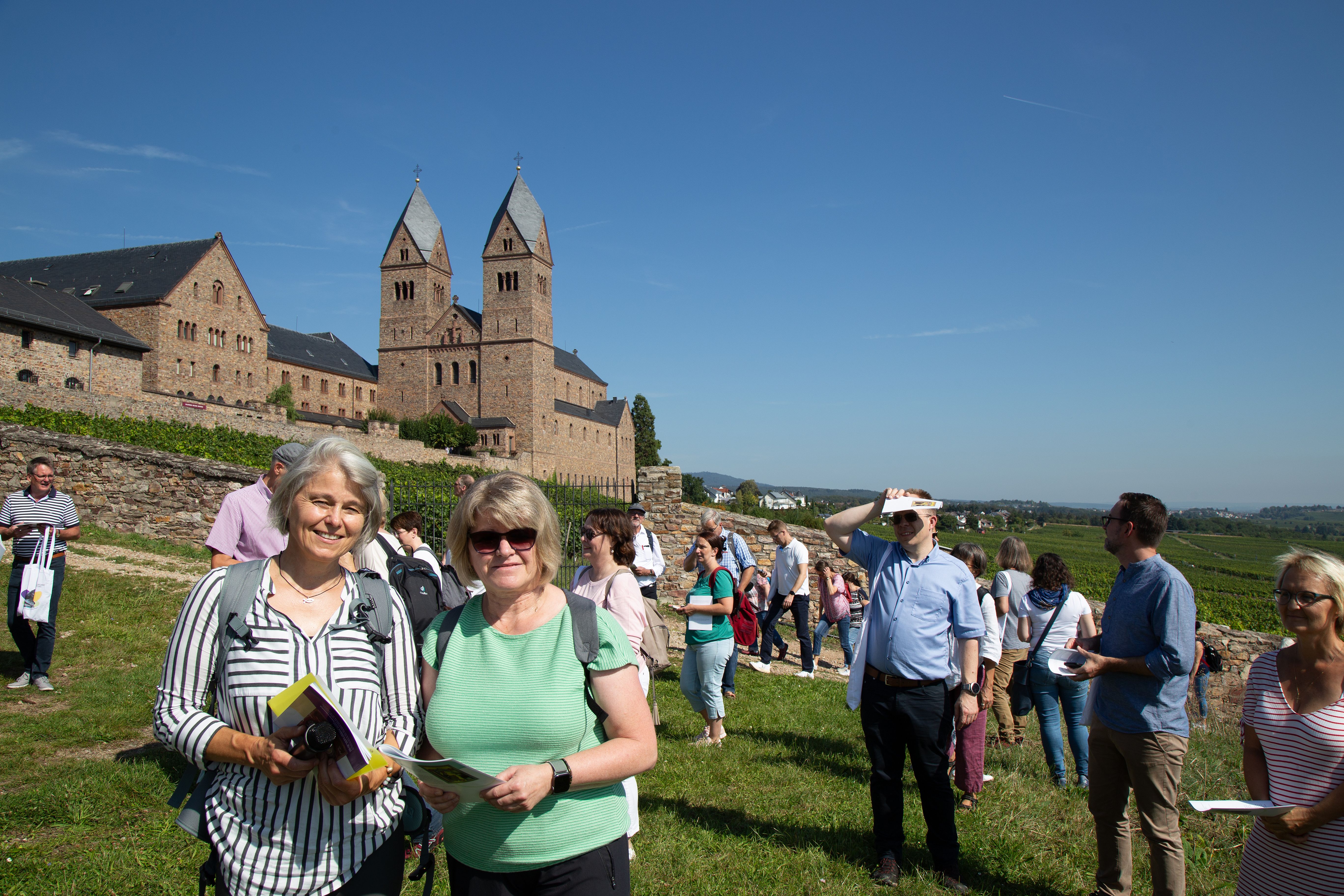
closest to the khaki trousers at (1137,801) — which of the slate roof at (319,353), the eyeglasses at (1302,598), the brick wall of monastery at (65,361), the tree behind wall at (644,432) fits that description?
the eyeglasses at (1302,598)

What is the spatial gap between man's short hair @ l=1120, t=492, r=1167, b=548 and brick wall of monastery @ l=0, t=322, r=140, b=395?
35.2 m

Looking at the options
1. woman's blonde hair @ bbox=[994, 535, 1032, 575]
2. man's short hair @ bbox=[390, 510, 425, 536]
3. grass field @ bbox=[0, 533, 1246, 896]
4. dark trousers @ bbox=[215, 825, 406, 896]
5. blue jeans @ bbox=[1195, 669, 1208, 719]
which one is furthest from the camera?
blue jeans @ bbox=[1195, 669, 1208, 719]

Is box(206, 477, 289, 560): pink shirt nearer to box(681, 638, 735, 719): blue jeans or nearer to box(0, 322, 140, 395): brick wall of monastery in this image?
box(681, 638, 735, 719): blue jeans

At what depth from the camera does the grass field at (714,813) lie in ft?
12.6

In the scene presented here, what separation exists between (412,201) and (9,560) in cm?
6800

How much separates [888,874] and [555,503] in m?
11.1

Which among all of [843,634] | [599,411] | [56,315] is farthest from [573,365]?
[843,634]

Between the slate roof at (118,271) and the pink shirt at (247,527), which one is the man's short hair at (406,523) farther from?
the slate roof at (118,271)

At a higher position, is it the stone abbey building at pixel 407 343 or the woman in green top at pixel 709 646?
the stone abbey building at pixel 407 343

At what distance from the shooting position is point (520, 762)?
210 centimetres

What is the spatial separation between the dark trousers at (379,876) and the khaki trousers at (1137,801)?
323 centimetres

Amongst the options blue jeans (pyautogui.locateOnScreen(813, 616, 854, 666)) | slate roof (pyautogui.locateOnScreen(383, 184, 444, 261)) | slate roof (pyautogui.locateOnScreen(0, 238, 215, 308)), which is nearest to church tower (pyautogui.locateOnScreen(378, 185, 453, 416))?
slate roof (pyautogui.locateOnScreen(383, 184, 444, 261))

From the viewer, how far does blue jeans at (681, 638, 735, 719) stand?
6.02 metres

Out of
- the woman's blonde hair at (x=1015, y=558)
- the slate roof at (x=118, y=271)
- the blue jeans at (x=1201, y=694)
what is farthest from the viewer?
the slate roof at (x=118, y=271)
